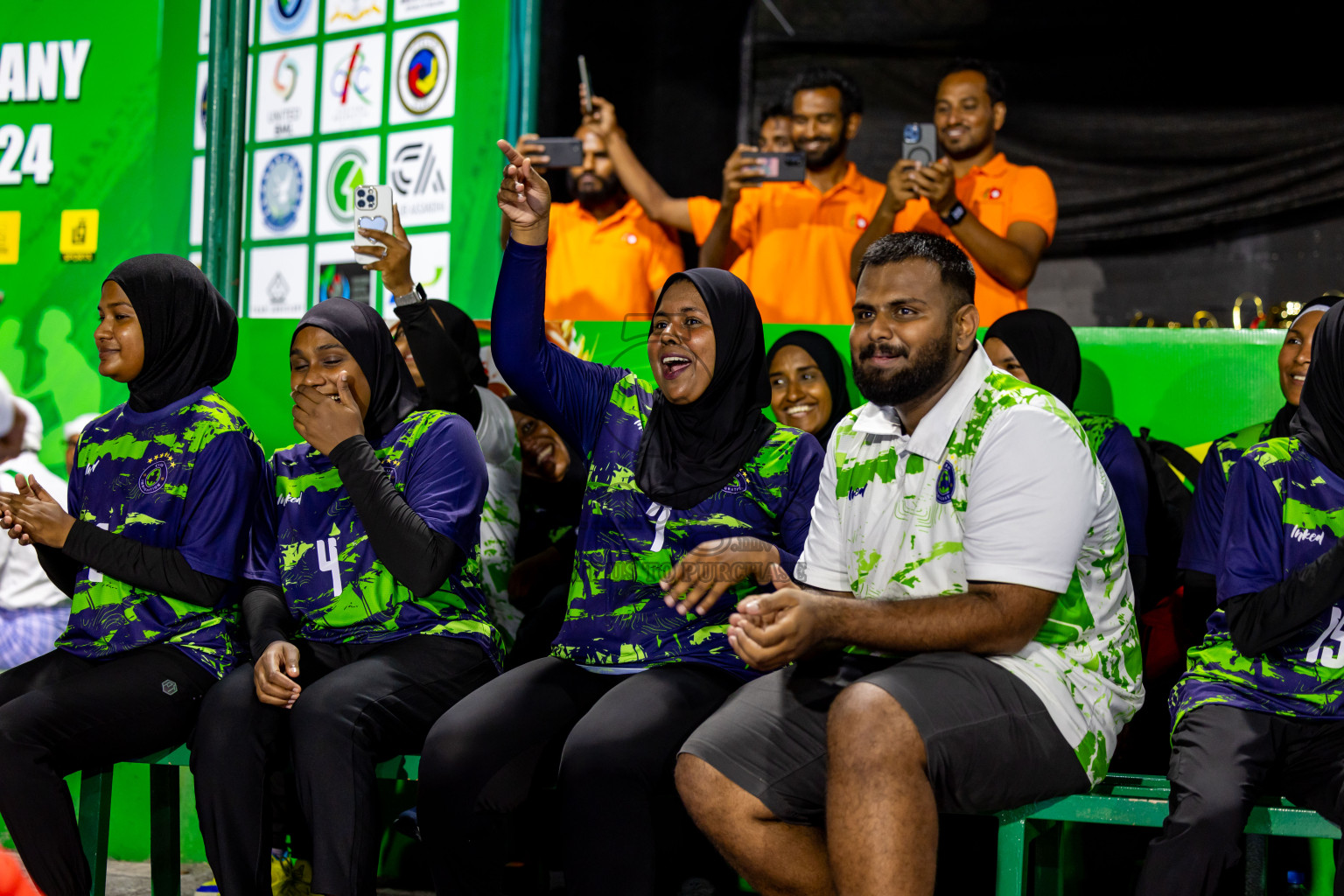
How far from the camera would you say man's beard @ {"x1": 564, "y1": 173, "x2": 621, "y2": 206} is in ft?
14.8

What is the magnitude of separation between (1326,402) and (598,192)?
9.33ft

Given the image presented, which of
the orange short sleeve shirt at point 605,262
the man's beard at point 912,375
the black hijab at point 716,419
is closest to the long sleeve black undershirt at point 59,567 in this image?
the black hijab at point 716,419

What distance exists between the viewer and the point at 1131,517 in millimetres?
2834

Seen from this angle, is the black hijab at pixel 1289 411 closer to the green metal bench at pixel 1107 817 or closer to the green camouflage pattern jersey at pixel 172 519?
the green metal bench at pixel 1107 817

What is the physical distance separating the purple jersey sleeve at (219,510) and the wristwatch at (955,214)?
225 centimetres

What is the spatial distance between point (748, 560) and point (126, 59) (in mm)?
4731

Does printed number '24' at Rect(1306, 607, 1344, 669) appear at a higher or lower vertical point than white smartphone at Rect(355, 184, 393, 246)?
lower

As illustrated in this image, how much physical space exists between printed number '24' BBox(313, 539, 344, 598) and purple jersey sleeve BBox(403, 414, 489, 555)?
20 cm

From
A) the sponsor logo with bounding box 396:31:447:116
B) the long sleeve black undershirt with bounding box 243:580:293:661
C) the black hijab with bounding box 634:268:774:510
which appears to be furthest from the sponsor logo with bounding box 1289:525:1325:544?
the sponsor logo with bounding box 396:31:447:116

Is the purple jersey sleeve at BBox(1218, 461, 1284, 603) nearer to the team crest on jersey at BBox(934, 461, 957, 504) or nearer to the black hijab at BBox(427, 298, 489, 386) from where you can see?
the team crest on jersey at BBox(934, 461, 957, 504)

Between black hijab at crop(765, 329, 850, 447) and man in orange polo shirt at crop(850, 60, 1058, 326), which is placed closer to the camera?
black hijab at crop(765, 329, 850, 447)

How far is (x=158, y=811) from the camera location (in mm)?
2709

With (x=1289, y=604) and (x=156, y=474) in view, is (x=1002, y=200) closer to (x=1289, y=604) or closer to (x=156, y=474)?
(x=1289, y=604)

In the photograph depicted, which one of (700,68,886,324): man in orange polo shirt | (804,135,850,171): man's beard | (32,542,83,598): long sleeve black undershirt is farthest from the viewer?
(804,135,850,171): man's beard
